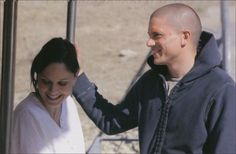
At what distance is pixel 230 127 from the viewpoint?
2.34 m

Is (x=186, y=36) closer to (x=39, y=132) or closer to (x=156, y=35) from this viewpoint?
(x=156, y=35)

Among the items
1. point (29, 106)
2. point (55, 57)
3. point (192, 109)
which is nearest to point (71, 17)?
point (55, 57)

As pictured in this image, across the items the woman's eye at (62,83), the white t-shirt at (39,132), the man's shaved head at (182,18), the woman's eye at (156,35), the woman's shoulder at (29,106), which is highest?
the man's shaved head at (182,18)

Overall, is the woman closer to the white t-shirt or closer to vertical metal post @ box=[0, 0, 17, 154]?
the white t-shirt

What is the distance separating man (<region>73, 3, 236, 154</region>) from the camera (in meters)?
2.37

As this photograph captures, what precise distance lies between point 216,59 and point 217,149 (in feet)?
1.18

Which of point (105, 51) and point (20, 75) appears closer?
point (20, 75)

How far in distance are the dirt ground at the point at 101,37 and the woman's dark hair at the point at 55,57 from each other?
562cm

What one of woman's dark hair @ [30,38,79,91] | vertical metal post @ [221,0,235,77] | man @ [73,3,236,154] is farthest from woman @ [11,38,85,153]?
vertical metal post @ [221,0,235,77]

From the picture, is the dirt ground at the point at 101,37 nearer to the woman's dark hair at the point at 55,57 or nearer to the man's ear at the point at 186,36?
the woman's dark hair at the point at 55,57

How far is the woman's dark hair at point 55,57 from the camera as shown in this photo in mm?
2854

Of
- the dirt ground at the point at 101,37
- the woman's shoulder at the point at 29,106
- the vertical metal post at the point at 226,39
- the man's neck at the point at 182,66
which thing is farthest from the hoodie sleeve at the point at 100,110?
the dirt ground at the point at 101,37

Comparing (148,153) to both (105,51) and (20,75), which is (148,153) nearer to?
(20,75)

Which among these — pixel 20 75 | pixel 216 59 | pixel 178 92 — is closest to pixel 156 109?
pixel 178 92
